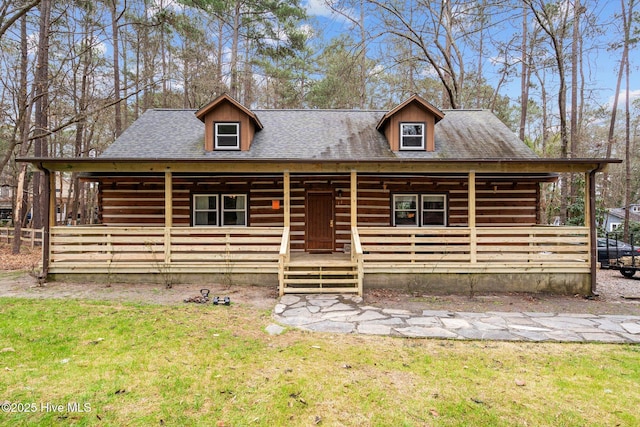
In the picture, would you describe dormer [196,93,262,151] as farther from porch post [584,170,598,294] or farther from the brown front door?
porch post [584,170,598,294]

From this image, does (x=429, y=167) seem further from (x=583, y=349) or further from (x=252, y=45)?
(x=252, y=45)

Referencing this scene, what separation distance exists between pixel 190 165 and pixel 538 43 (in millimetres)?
16441

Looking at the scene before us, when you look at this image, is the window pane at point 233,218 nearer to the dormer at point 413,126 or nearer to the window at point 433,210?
the dormer at point 413,126

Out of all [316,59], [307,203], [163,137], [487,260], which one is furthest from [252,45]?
[487,260]

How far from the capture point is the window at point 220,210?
403 inches

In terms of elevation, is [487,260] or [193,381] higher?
[487,260]

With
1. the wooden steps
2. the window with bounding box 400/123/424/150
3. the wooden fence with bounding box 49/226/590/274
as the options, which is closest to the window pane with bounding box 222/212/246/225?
the wooden fence with bounding box 49/226/590/274

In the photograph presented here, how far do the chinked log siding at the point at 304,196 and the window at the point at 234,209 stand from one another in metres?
0.20

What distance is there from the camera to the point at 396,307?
641cm

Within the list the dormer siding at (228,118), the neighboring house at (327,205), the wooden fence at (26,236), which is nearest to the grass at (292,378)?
the neighboring house at (327,205)

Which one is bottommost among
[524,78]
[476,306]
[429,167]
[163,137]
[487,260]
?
[476,306]

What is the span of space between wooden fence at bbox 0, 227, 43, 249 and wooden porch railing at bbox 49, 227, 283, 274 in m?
9.39

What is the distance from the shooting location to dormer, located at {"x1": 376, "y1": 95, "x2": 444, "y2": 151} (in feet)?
34.2

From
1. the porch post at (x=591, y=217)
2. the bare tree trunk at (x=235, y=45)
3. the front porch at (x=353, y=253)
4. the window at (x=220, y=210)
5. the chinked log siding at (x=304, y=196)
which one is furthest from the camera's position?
the bare tree trunk at (x=235, y=45)
